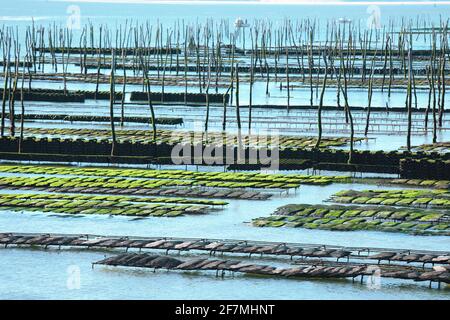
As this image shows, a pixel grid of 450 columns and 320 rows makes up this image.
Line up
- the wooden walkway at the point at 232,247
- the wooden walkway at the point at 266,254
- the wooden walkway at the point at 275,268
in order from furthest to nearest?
1. the wooden walkway at the point at 232,247
2. the wooden walkway at the point at 266,254
3. the wooden walkway at the point at 275,268

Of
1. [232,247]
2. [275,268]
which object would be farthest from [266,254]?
[275,268]

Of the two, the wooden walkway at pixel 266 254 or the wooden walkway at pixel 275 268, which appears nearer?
the wooden walkway at pixel 275 268

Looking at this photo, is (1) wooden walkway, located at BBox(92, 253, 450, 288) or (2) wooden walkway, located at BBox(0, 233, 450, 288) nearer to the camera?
(1) wooden walkway, located at BBox(92, 253, 450, 288)

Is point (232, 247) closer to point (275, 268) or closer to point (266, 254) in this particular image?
point (266, 254)

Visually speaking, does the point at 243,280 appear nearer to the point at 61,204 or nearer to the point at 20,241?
the point at 20,241

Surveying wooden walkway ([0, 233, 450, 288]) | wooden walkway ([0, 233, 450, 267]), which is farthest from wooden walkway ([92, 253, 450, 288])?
wooden walkway ([0, 233, 450, 267])

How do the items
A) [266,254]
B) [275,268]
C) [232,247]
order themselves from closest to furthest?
[275,268] < [266,254] < [232,247]

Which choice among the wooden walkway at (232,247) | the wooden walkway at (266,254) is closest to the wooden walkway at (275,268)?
the wooden walkway at (266,254)

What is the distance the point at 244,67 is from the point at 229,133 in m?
75.3

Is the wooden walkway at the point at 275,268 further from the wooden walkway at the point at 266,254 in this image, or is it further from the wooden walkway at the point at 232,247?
the wooden walkway at the point at 232,247

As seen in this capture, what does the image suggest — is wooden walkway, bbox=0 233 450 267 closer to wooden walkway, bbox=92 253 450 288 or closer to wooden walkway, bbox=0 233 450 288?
wooden walkway, bbox=0 233 450 288

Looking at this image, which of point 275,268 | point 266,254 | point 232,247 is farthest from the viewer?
point 232,247

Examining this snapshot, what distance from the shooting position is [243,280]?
62625 mm
